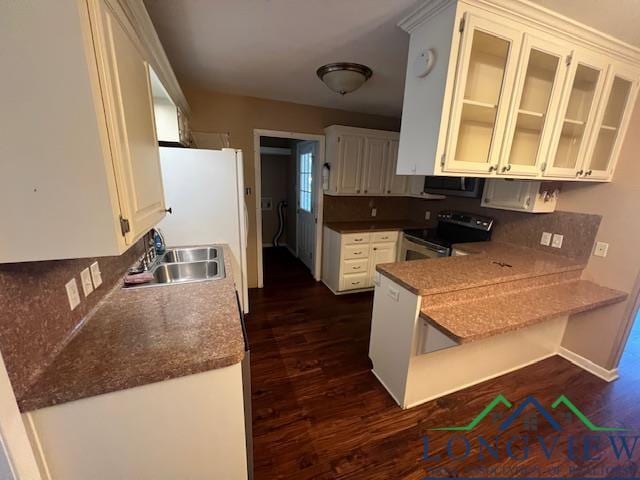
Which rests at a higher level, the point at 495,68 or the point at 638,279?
the point at 495,68

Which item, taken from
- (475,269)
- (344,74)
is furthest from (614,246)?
(344,74)

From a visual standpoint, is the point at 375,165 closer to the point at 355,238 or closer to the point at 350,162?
the point at 350,162

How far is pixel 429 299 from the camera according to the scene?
164 centimetres

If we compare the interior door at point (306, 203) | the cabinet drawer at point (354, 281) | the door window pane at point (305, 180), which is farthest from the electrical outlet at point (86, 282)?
the door window pane at point (305, 180)

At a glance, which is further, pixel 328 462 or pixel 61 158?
pixel 328 462

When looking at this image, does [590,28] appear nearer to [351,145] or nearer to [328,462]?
[351,145]

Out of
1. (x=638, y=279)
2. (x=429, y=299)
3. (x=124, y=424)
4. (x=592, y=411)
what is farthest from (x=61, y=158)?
(x=638, y=279)

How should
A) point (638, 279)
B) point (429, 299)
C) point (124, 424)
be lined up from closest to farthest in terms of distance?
point (124, 424) < point (429, 299) < point (638, 279)

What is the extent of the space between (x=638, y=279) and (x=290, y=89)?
342 centimetres

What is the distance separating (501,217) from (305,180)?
2750mm

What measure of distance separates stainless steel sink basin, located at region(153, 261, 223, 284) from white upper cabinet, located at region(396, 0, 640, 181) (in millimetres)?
1626

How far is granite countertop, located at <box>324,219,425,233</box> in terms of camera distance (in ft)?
11.1

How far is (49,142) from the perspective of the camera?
66cm

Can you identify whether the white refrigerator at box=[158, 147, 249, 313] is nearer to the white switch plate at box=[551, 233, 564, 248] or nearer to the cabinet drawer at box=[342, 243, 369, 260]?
the cabinet drawer at box=[342, 243, 369, 260]
